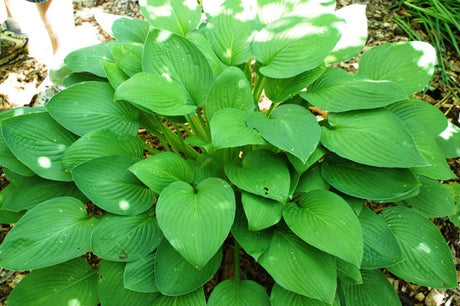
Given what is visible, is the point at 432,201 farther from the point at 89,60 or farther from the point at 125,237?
the point at 89,60

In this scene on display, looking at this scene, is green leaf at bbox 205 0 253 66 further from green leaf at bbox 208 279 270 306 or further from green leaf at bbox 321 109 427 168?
green leaf at bbox 208 279 270 306

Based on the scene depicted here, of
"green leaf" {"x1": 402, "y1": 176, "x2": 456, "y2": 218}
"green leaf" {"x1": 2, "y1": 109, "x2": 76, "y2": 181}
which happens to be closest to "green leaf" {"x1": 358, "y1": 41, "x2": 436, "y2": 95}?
"green leaf" {"x1": 402, "y1": 176, "x2": 456, "y2": 218}

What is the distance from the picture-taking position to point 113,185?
5.08 feet

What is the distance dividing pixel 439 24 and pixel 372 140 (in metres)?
1.95

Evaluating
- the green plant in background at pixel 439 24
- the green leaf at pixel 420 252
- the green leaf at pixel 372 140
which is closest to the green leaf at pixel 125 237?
the green leaf at pixel 372 140

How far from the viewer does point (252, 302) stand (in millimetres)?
1495

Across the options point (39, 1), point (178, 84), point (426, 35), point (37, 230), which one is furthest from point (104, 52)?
point (426, 35)

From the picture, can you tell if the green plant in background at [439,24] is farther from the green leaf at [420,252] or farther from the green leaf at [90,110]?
the green leaf at [90,110]

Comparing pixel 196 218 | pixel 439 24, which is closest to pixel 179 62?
pixel 196 218

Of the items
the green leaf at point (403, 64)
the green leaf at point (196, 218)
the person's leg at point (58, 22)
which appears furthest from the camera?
the person's leg at point (58, 22)

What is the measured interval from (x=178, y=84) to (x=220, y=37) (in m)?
0.37

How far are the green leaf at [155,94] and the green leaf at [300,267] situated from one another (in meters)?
0.66

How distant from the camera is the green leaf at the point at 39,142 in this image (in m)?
1.61

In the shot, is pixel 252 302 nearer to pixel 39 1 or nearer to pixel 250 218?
pixel 250 218
